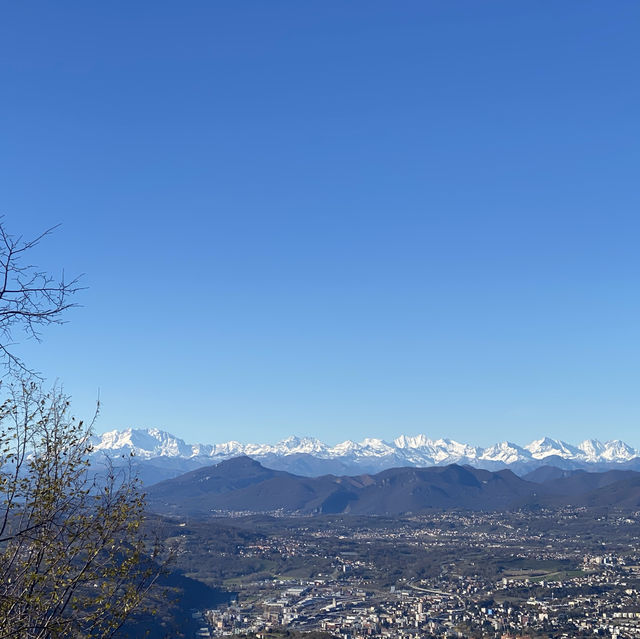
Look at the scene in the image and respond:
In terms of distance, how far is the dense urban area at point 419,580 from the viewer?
6912 cm

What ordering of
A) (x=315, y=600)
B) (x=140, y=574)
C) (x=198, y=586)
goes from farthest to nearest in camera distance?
(x=198, y=586) → (x=315, y=600) → (x=140, y=574)

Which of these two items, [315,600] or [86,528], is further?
[315,600]

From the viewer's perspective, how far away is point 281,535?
173 meters

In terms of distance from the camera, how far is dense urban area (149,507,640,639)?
69125 mm

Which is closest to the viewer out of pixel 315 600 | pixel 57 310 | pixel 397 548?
pixel 57 310

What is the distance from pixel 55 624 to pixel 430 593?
9582cm

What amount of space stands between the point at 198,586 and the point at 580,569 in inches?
2215

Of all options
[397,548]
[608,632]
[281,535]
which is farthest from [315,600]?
[281,535]

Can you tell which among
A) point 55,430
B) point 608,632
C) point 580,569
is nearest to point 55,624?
point 55,430

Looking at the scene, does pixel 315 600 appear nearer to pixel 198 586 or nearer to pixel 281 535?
pixel 198 586

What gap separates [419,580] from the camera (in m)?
110

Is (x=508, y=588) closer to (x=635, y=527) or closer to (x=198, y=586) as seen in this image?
(x=198, y=586)

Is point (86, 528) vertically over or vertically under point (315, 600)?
over

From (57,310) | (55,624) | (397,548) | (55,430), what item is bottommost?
(397,548)
